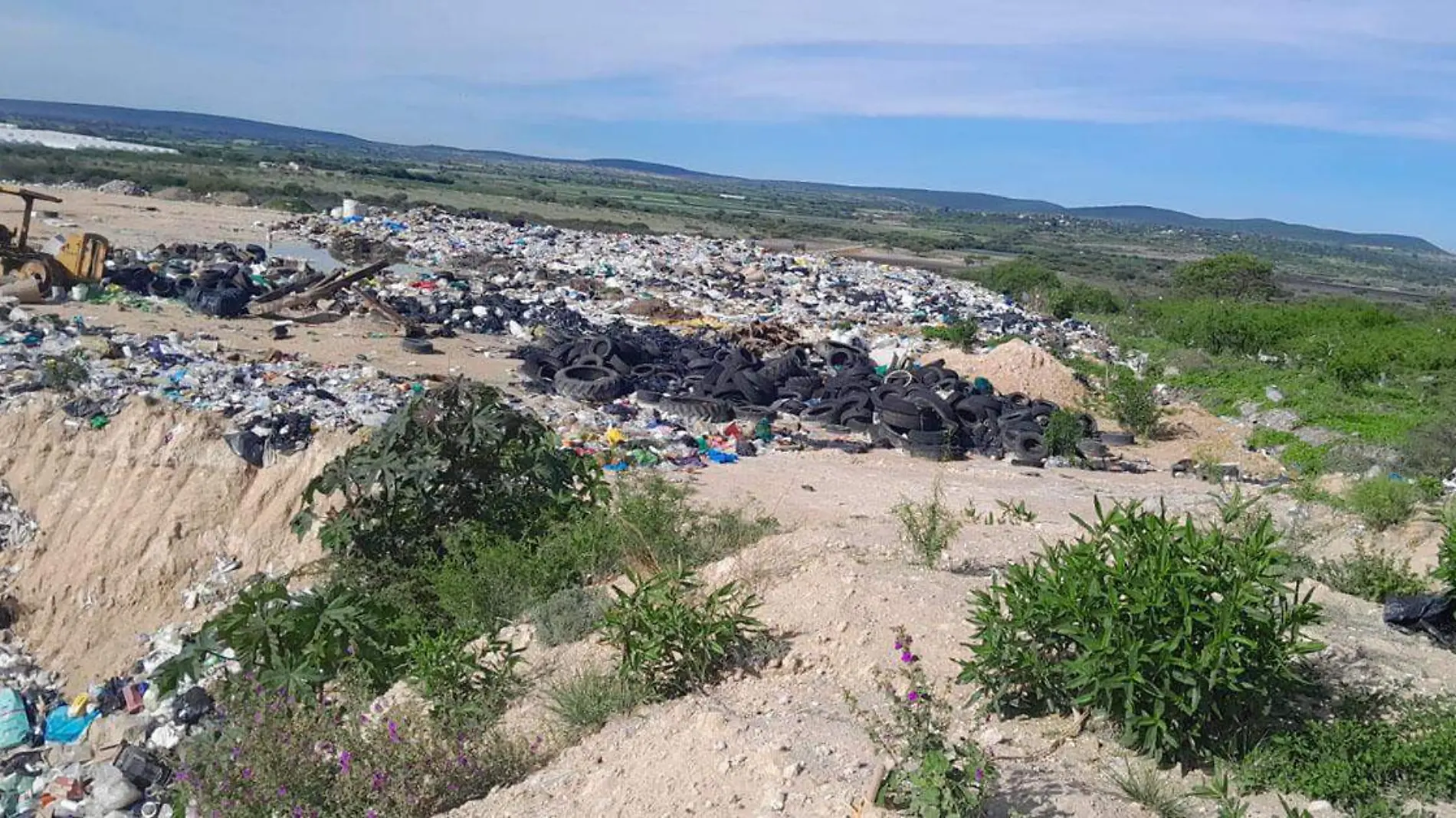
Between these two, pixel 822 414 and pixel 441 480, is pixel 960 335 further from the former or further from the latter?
pixel 441 480

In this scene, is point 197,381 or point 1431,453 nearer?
point 197,381

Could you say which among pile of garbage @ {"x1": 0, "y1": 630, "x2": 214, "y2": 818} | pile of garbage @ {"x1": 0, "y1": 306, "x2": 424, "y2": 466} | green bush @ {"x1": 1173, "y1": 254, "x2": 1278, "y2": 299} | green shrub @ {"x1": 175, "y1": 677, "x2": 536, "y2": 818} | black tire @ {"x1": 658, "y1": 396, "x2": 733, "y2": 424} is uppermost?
green bush @ {"x1": 1173, "y1": 254, "x2": 1278, "y2": 299}

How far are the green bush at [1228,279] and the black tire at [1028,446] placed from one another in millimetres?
27773

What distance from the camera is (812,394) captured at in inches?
489

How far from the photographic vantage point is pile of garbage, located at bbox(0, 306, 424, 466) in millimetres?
8219

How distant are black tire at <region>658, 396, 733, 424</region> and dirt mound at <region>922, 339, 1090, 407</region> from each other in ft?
13.1

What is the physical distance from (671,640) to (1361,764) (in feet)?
7.08

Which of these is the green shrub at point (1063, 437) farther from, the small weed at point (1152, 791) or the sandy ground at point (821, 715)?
the small weed at point (1152, 791)

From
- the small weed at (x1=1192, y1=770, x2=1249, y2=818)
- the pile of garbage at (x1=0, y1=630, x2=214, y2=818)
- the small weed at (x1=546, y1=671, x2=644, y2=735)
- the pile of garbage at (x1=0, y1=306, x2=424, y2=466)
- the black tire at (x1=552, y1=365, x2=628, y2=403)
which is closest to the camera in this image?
the small weed at (x1=1192, y1=770, x2=1249, y2=818)

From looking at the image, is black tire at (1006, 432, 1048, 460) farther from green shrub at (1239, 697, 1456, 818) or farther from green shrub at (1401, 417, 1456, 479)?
green shrub at (1239, 697, 1456, 818)

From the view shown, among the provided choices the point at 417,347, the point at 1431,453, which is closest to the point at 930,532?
the point at 1431,453

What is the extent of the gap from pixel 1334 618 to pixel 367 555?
14.2ft

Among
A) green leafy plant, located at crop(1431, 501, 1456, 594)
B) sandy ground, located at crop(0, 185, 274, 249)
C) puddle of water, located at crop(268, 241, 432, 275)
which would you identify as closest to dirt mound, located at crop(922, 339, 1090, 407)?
green leafy plant, located at crop(1431, 501, 1456, 594)

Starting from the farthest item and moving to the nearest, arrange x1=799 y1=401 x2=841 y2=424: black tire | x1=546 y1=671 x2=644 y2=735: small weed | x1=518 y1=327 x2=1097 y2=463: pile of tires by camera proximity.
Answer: x1=799 y1=401 x2=841 y2=424: black tire → x1=518 y1=327 x2=1097 y2=463: pile of tires → x1=546 y1=671 x2=644 y2=735: small weed
